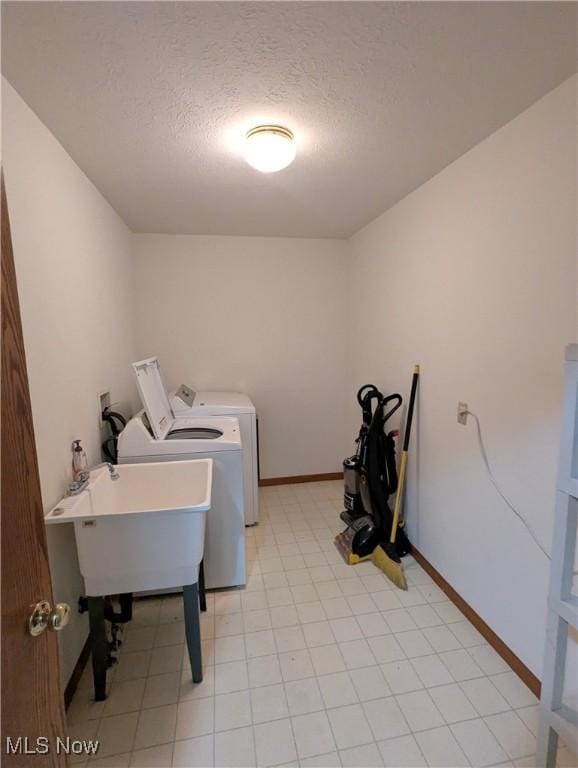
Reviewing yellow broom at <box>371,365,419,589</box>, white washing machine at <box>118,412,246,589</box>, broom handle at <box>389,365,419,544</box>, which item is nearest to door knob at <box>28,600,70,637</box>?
white washing machine at <box>118,412,246,589</box>

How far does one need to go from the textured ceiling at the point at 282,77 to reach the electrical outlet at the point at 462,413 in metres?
1.26

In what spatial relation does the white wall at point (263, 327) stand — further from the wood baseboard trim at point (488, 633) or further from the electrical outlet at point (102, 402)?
the wood baseboard trim at point (488, 633)

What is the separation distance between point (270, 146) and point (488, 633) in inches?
97.4

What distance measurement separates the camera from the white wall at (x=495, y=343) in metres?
1.42

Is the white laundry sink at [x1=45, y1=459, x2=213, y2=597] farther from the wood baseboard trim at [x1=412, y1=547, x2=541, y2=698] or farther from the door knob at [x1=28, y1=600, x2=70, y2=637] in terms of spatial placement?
the wood baseboard trim at [x1=412, y1=547, x2=541, y2=698]

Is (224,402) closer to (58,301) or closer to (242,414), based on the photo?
(242,414)

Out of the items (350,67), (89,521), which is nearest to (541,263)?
(350,67)

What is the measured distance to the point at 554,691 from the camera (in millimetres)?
1205

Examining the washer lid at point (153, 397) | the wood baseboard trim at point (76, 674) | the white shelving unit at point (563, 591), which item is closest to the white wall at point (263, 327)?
the washer lid at point (153, 397)

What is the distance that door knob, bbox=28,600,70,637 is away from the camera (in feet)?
2.40

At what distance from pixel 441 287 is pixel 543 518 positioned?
125 cm

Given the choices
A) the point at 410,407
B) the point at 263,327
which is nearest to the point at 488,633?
the point at 410,407

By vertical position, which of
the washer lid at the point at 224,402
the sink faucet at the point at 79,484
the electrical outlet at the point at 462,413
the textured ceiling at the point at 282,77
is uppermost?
the textured ceiling at the point at 282,77

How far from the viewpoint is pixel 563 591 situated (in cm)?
116
